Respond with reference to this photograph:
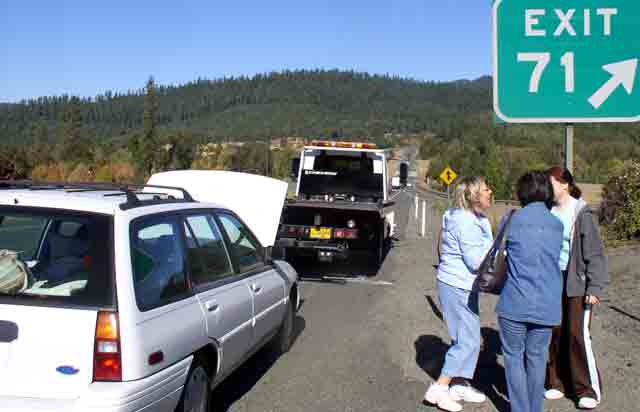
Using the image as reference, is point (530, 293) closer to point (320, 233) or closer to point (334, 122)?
point (320, 233)

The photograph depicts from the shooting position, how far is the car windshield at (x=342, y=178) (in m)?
16.3

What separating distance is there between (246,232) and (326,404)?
1.73m

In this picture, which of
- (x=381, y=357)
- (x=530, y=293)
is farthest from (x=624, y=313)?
(x=530, y=293)

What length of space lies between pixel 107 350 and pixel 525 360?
9.32 ft

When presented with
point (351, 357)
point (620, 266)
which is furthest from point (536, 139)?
point (351, 357)

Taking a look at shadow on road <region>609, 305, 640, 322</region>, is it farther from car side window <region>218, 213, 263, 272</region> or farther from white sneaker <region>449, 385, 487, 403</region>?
car side window <region>218, 213, 263, 272</region>

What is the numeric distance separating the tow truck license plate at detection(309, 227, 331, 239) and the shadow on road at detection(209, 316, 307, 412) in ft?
17.9

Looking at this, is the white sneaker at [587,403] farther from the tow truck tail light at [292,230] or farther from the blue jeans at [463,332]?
the tow truck tail light at [292,230]

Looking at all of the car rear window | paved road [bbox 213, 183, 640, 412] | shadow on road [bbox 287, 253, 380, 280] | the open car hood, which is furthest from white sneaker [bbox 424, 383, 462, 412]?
shadow on road [bbox 287, 253, 380, 280]

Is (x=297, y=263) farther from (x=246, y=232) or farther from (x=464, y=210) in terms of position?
(x=464, y=210)

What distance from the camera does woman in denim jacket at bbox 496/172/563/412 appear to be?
4.77m

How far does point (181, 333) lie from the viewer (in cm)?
446

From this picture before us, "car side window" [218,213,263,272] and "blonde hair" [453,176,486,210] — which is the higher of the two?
"blonde hair" [453,176,486,210]

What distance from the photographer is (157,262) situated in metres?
4.55
